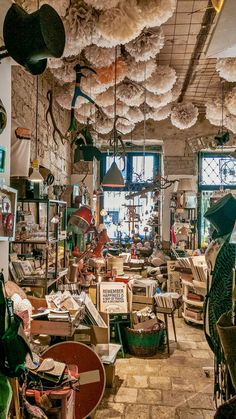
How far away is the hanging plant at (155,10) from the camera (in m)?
Result: 3.30

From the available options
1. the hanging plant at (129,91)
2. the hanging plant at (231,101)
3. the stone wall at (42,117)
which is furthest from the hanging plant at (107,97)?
A: the hanging plant at (231,101)

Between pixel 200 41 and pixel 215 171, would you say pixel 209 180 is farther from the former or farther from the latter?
pixel 200 41

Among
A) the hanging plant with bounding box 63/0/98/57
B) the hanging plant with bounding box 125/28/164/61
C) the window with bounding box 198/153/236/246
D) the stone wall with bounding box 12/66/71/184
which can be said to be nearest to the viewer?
the hanging plant with bounding box 63/0/98/57

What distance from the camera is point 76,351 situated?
3297 millimetres

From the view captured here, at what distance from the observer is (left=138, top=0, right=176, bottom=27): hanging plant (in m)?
3.30

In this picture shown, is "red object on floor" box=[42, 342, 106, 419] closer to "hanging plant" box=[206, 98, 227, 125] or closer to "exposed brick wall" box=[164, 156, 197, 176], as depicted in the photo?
"hanging plant" box=[206, 98, 227, 125]

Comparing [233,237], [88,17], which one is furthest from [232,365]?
[88,17]

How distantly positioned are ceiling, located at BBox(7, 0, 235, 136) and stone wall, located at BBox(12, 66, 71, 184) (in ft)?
1.63

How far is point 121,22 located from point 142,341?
3.68 metres

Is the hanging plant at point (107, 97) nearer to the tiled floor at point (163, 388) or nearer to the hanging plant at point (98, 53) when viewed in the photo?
the hanging plant at point (98, 53)

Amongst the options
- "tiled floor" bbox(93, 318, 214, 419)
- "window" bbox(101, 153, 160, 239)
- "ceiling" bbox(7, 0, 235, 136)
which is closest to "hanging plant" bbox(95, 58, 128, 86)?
"ceiling" bbox(7, 0, 235, 136)

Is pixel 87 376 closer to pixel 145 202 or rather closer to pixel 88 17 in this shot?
pixel 88 17

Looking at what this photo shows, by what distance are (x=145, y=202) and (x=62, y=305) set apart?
23.4 feet

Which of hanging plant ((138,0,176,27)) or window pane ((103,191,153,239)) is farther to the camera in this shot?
window pane ((103,191,153,239))
